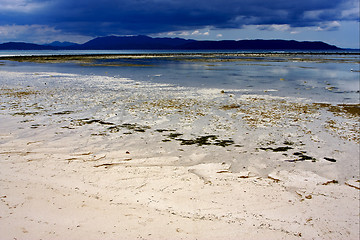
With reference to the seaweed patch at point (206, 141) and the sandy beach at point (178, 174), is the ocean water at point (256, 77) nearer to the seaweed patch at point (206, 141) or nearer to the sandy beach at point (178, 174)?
the sandy beach at point (178, 174)

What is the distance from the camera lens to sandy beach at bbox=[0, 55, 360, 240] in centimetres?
495

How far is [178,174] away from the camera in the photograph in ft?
23.1

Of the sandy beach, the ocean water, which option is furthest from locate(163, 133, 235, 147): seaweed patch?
the ocean water

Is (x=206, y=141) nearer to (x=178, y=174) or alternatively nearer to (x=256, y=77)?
(x=178, y=174)

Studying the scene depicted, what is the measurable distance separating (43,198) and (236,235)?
3915mm

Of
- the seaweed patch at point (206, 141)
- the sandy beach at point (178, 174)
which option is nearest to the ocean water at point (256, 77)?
the sandy beach at point (178, 174)

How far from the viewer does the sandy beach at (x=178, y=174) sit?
16.3ft

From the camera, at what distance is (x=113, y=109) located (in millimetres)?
14492

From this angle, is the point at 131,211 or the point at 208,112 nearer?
the point at 131,211

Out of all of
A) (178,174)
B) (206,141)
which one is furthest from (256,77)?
(178,174)

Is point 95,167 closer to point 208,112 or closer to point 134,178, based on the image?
point 134,178

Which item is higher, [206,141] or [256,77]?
[256,77]

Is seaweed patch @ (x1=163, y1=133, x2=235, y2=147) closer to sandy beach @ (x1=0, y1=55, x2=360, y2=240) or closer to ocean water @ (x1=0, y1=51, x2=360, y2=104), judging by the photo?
sandy beach @ (x1=0, y1=55, x2=360, y2=240)

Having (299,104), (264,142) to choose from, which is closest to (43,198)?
(264,142)
